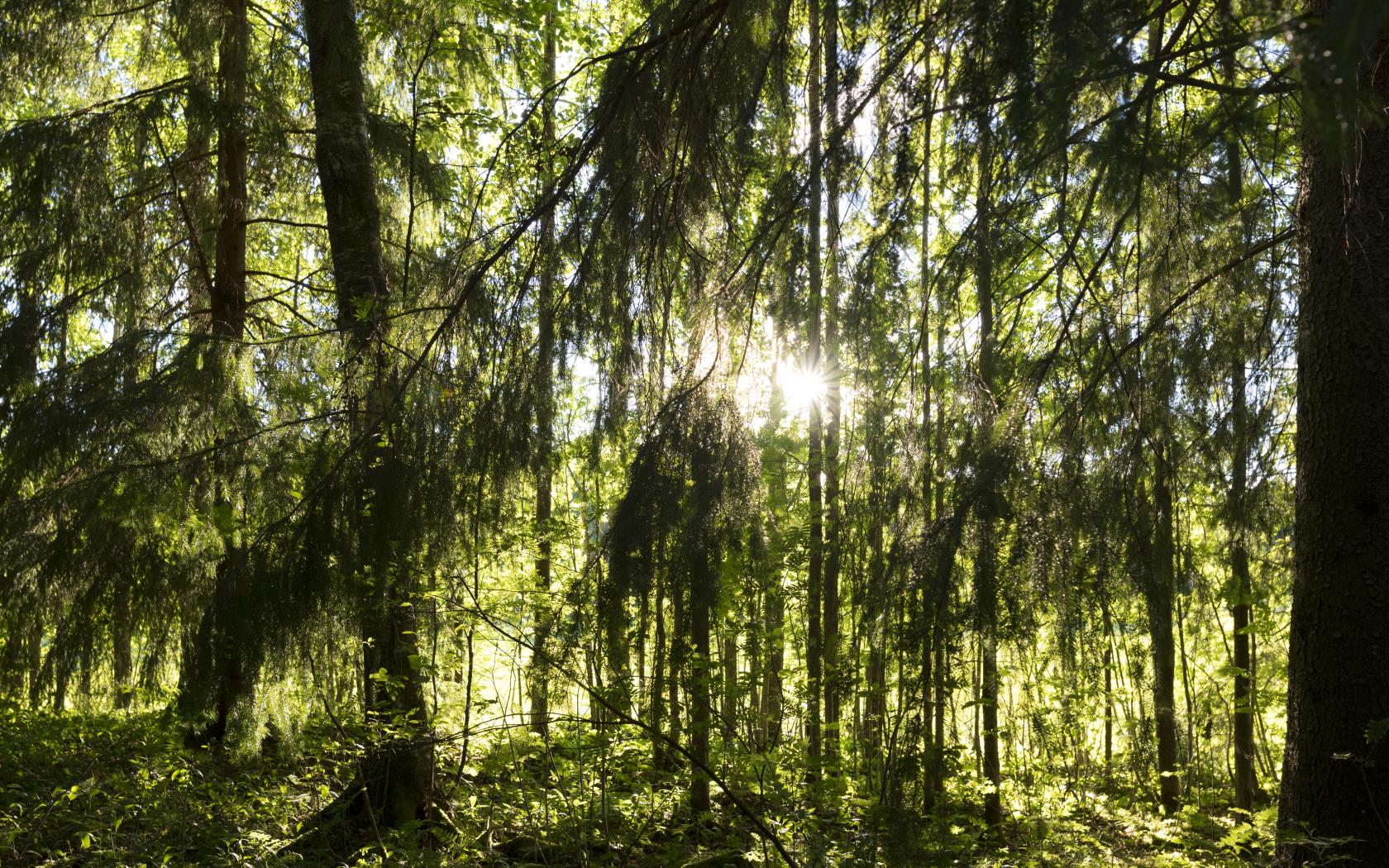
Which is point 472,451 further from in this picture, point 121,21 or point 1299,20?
point 121,21

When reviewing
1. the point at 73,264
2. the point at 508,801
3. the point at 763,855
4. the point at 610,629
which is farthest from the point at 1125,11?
the point at 73,264

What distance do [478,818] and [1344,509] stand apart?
182 inches

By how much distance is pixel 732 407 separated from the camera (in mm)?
2688

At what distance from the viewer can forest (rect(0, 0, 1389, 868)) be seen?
8.16 feet

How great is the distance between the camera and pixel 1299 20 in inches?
46.2

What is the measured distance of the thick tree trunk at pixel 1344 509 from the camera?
8.96 feet

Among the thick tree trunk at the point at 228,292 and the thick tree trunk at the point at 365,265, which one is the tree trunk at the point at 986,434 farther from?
the thick tree trunk at the point at 365,265

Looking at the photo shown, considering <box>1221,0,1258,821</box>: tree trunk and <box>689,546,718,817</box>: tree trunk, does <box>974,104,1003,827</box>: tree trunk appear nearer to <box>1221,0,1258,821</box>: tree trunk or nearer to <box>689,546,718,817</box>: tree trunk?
<box>1221,0,1258,821</box>: tree trunk

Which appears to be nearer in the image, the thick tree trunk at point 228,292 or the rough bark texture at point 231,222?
the thick tree trunk at point 228,292

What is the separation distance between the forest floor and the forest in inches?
2.5

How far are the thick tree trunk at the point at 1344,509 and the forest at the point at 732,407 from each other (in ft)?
0.04

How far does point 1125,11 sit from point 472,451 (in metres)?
1.98

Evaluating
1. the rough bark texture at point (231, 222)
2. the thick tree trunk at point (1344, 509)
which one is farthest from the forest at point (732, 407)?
the rough bark texture at point (231, 222)

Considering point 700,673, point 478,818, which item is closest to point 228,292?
point 478,818
